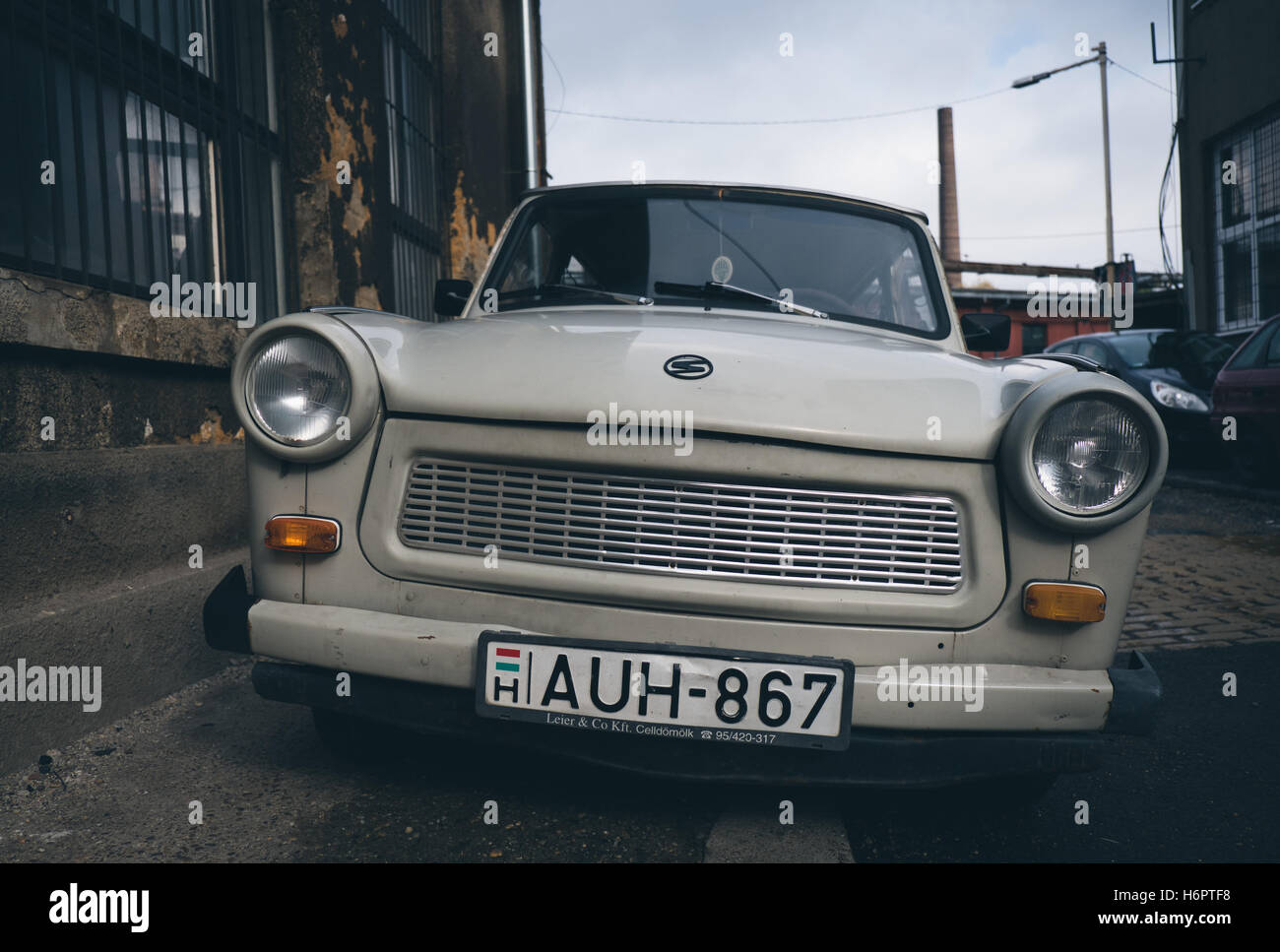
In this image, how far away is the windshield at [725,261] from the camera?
10.0 feet

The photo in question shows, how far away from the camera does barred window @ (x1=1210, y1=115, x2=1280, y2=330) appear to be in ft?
38.0

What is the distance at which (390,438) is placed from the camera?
7.07 ft

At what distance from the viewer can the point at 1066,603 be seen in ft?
6.66

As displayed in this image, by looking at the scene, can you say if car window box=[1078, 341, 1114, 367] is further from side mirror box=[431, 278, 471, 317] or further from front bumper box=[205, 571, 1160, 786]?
front bumper box=[205, 571, 1160, 786]

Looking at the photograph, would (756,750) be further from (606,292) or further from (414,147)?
(414,147)

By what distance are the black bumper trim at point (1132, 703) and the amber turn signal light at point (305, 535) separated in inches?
63.1

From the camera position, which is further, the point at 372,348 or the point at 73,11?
the point at 73,11

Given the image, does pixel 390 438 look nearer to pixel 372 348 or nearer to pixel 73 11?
pixel 372 348

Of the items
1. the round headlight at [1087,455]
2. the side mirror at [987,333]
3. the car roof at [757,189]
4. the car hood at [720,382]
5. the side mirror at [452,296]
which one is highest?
the car roof at [757,189]

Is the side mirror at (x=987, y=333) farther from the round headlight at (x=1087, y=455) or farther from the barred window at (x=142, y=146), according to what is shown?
the barred window at (x=142, y=146)

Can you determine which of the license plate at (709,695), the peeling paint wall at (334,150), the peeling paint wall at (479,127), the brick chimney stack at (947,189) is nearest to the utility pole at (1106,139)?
the brick chimney stack at (947,189)
